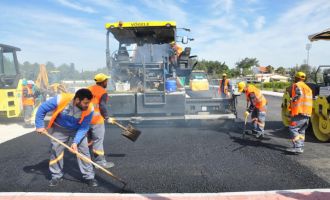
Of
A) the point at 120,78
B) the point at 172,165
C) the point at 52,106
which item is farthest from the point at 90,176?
the point at 120,78

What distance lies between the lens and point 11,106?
8.74 metres

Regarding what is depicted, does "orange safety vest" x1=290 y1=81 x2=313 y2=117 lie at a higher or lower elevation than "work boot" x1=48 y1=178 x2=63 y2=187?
higher

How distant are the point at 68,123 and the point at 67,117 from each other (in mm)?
94

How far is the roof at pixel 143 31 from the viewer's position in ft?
23.5

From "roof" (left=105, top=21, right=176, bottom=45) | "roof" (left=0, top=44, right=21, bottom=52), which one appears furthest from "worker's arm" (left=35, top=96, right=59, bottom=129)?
"roof" (left=0, top=44, right=21, bottom=52)

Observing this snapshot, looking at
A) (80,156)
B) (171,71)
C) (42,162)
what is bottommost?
(42,162)

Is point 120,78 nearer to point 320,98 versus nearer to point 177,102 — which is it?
point 177,102

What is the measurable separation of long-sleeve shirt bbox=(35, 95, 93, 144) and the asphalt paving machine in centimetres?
308

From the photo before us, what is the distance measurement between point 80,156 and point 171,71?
14.4ft

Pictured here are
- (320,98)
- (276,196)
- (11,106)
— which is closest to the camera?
(276,196)

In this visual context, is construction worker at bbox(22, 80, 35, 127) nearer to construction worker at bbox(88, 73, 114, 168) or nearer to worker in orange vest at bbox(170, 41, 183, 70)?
worker in orange vest at bbox(170, 41, 183, 70)

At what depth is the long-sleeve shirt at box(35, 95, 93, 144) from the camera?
11.8ft

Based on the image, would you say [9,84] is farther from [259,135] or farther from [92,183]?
[259,135]

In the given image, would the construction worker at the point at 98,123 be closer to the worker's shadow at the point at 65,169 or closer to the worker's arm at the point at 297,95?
the worker's shadow at the point at 65,169
